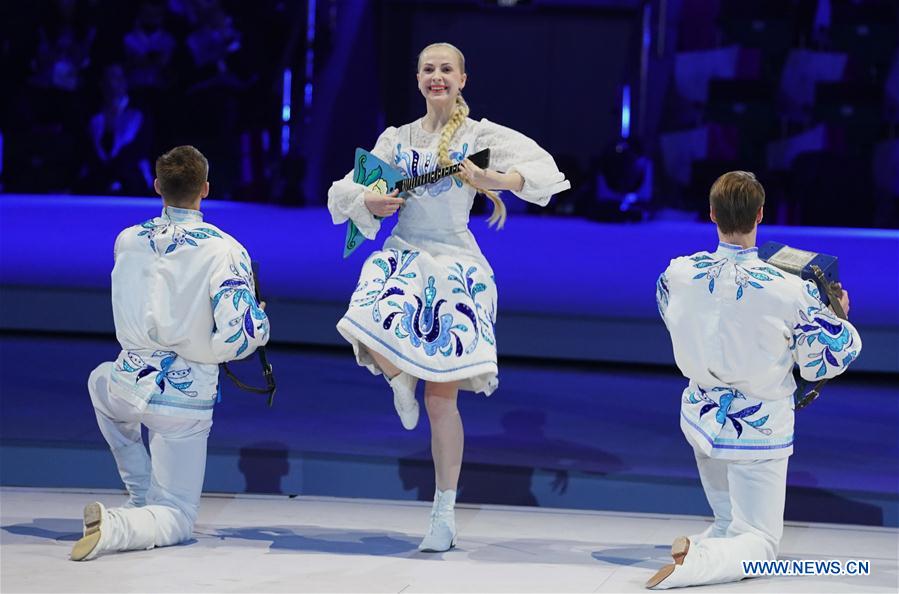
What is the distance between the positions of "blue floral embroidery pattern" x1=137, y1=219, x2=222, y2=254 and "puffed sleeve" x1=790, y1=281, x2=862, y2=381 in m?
1.51

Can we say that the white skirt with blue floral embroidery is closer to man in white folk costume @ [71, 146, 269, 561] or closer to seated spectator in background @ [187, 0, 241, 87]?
man in white folk costume @ [71, 146, 269, 561]

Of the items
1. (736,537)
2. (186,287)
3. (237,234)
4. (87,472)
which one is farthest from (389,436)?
(237,234)

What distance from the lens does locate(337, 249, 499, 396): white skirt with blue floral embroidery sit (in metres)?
3.48

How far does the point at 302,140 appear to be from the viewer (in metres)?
9.69

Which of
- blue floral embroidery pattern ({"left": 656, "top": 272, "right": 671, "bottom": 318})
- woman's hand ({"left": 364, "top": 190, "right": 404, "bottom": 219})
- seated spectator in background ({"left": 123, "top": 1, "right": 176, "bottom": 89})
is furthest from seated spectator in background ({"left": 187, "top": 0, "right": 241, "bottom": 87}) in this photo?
blue floral embroidery pattern ({"left": 656, "top": 272, "right": 671, "bottom": 318})

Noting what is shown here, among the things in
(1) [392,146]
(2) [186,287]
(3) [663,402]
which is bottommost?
(3) [663,402]

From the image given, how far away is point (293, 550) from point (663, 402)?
2235mm

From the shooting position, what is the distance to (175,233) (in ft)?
11.1

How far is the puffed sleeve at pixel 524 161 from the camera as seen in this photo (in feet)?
11.8

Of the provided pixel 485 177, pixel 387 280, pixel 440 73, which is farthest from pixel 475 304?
pixel 440 73

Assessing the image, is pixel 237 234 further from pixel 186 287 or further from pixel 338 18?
pixel 186 287

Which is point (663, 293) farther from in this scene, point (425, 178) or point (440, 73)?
point (440, 73)

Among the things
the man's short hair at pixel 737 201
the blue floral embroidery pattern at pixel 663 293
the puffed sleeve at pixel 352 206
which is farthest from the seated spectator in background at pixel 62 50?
the man's short hair at pixel 737 201

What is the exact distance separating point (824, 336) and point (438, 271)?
1067 millimetres
